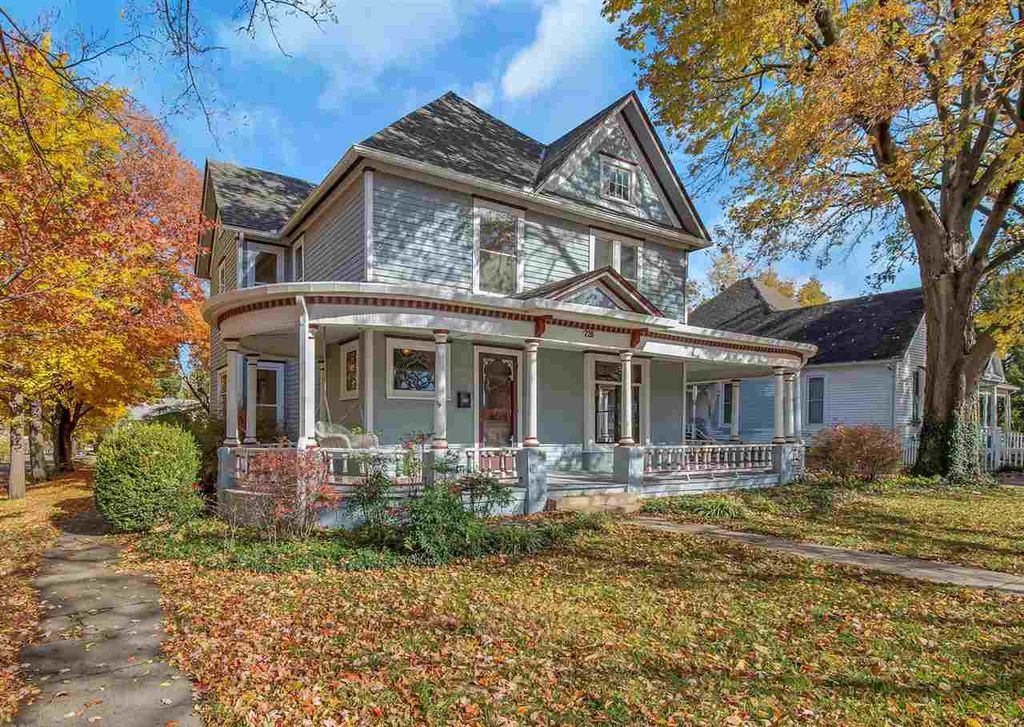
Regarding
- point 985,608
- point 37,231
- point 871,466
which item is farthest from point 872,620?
point 37,231

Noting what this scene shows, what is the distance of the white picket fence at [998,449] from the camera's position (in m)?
20.4

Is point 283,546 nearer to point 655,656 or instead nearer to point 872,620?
point 655,656

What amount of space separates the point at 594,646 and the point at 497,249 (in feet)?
30.7

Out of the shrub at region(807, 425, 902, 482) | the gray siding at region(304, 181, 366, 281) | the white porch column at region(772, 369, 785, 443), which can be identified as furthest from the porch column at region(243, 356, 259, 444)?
→ the shrub at region(807, 425, 902, 482)

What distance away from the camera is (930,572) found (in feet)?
22.6

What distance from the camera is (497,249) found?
12695mm

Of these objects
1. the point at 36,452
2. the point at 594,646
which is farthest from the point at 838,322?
the point at 36,452

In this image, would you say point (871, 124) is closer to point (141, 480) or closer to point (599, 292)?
point (599, 292)

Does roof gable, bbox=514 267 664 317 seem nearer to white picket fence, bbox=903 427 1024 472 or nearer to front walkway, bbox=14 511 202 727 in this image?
front walkway, bbox=14 511 202 727

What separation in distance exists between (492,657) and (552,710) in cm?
84

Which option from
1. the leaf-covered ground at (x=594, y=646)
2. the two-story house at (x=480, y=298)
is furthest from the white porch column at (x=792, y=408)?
the leaf-covered ground at (x=594, y=646)

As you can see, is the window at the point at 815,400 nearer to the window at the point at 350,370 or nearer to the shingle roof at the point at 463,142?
the shingle roof at the point at 463,142

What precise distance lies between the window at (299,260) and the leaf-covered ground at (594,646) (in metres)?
8.80

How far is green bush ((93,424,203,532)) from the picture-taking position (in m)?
8.98
